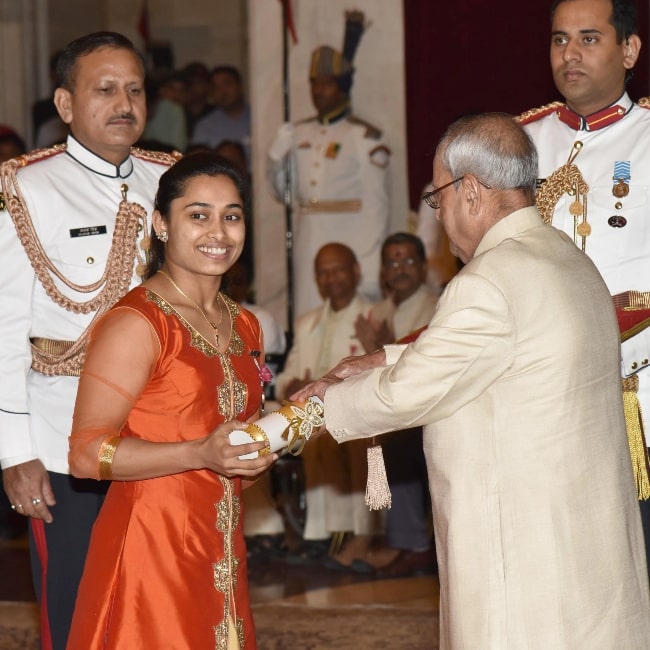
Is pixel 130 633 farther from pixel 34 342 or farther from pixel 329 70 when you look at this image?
pixel 329 70

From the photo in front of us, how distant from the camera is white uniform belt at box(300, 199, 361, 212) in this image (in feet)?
24.5

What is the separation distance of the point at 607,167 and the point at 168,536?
1.63 m

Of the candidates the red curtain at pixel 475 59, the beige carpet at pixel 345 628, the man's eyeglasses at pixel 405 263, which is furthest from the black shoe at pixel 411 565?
the red curtain at pixel 475 59

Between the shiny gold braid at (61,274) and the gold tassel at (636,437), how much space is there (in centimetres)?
142

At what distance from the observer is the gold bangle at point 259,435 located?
2721 mm

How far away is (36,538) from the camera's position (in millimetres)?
3316

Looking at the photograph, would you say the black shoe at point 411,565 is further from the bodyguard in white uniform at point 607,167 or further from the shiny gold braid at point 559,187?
the shiny gold braid at point 559,187

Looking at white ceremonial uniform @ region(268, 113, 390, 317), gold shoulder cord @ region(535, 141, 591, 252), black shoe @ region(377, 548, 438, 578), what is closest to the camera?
gold shoulder cord @ region(535, 141, 591, 252)

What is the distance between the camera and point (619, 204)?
3350 mm

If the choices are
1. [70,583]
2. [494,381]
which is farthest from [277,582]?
[494,381]

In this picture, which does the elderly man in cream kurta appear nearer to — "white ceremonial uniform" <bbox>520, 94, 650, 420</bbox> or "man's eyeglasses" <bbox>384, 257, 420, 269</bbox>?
"white ceremonial uniform" <bbox>520, 94, 650, 420</bbox>

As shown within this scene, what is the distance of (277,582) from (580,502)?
3488mm

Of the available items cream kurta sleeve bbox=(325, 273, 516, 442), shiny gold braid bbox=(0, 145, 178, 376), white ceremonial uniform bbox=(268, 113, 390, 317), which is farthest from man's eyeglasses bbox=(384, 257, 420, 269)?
cream kurta sleeve bbox=(325, 273, 516, 442)

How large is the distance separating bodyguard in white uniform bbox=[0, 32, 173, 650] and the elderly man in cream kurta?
3.44 feet
